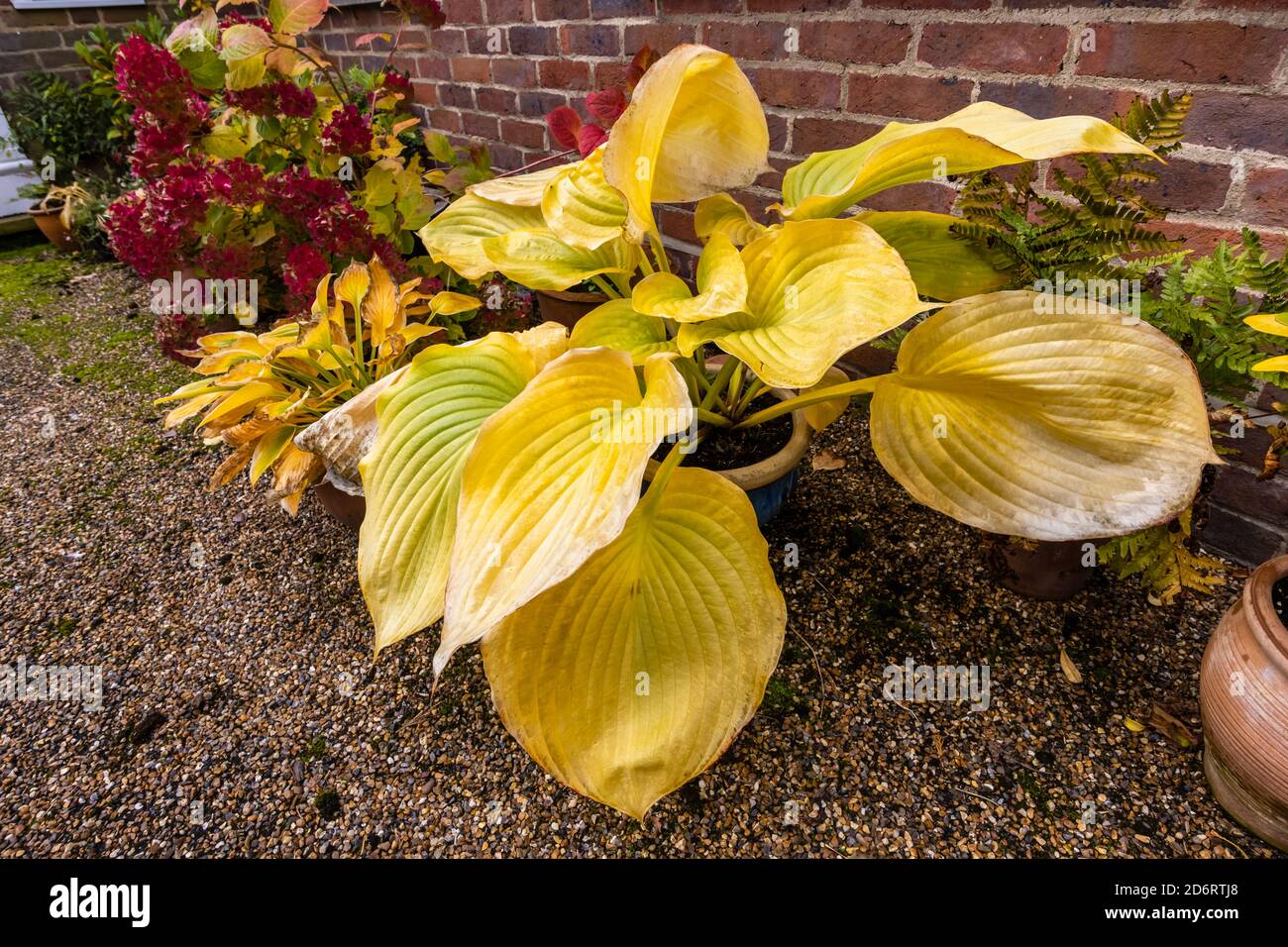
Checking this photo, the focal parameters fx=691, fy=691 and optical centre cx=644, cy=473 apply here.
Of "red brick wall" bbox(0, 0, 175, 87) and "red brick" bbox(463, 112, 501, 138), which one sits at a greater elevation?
"red brick wall" bbox(0, 0, 175, 87)

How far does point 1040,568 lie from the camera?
115cm

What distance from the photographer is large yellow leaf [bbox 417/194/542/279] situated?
126 cm

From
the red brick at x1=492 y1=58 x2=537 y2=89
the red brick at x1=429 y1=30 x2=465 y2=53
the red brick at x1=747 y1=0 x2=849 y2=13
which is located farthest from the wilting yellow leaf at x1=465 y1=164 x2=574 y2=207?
the red brick at x1=429 y1=30 x2=465 y2=53

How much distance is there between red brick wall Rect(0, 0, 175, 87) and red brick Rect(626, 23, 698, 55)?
329cm

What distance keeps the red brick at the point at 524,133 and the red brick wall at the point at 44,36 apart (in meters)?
2.65

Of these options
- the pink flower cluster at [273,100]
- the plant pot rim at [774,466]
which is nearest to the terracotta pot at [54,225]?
the pink flower cluster at [273,100]

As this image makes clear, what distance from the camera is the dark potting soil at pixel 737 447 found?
1217 mm

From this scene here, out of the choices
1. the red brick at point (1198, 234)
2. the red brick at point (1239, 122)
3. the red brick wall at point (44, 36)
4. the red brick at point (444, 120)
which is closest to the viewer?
the red brick at point (1239, 122)

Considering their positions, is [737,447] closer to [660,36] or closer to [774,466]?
[774,466]

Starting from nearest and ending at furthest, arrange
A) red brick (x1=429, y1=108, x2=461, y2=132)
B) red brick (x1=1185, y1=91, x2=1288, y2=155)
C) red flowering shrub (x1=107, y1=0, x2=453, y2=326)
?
red brick (x1=1185, y1=91, x2=1288, y2=155)
red flowering shrub (x1=107, y1=0, x2=453, y2=326)
red brick (x1=429, y1=108, x2=461, y2=132)

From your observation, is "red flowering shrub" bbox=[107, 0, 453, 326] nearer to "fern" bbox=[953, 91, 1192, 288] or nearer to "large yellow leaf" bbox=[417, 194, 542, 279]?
"large yellow leaf" bbox=[417, 194, 542, 279]

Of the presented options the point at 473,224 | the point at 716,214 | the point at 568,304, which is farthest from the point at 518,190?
the point at 568,304

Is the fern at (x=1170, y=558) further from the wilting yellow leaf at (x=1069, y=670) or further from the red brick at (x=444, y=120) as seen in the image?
the red brick at (x=444, y=120)

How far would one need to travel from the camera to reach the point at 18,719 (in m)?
1.15
